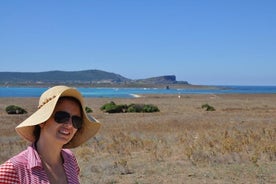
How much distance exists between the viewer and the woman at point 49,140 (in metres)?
2.10

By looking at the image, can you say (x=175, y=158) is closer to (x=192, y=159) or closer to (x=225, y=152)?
(x=192, y=159)

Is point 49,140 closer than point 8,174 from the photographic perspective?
No

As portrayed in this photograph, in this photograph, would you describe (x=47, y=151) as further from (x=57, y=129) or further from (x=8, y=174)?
(x=8, y=174)

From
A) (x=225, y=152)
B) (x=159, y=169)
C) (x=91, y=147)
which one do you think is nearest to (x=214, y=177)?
(x=159, y=169)

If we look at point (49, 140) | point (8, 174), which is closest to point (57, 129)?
point (49, 140)

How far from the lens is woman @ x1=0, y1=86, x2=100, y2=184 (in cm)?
210

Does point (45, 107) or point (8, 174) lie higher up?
point (45, 107)

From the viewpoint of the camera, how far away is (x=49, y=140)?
2256mm

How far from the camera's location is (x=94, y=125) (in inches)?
101

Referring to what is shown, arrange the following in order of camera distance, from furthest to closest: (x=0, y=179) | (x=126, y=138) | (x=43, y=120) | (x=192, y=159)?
(x=126, y=138)
(x=192, y=159)
(x=43, y=120)
(x=0, y=179)

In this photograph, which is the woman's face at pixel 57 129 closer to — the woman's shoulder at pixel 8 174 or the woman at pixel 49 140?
the woman at pixel 49 140

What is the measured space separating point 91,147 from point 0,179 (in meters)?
12.1

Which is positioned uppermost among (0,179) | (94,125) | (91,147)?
(94,125)

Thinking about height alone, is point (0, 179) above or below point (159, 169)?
above
